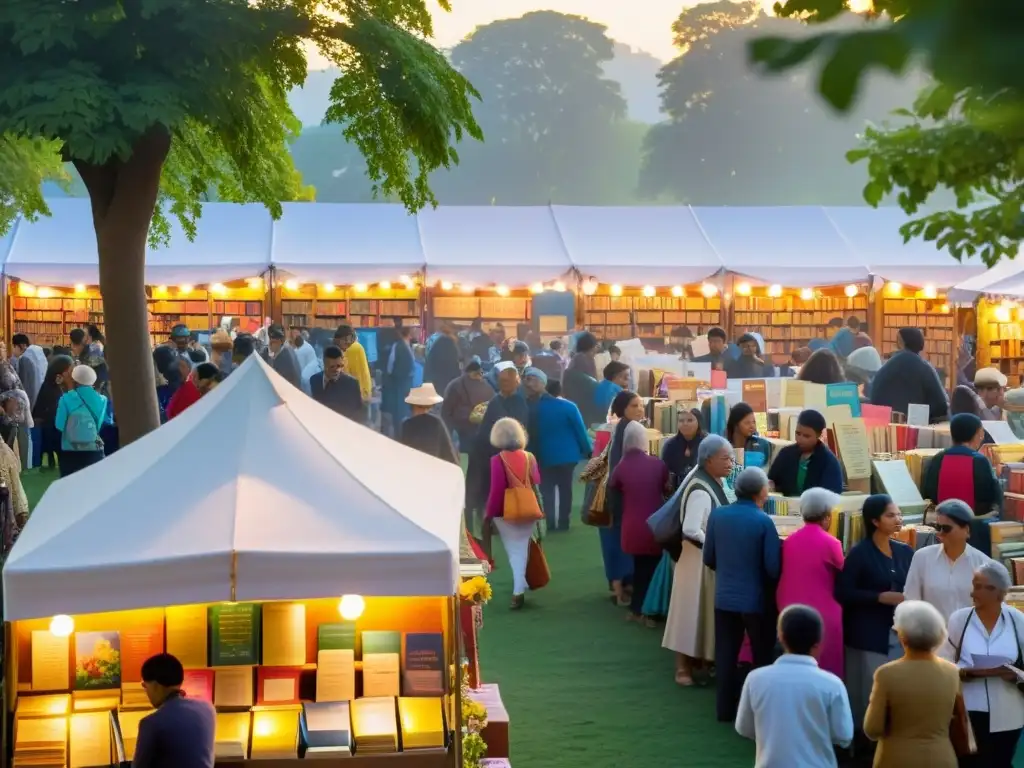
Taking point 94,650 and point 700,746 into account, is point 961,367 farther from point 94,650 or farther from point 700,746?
point 94,650

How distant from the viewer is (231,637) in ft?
20.3

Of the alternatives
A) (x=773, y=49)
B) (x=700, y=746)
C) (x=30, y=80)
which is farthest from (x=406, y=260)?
(x=773, y=49)

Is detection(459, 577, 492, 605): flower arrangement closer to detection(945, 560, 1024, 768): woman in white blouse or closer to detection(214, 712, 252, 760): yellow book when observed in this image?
detection(214, 712, 252, 760): yellow book

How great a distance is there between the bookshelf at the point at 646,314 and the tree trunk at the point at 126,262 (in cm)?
1934

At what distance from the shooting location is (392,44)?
32.2 feet

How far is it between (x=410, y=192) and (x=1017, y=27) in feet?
32.2

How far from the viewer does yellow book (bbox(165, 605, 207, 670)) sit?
6172mm

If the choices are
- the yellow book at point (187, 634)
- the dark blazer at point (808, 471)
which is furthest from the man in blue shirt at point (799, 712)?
the dark blazer at point (808, 471)

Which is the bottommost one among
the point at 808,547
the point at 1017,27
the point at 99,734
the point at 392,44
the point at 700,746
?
the point at 700,746

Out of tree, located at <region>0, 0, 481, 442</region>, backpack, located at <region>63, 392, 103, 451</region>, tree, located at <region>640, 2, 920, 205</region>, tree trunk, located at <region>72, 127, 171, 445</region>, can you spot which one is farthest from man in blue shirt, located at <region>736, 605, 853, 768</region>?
tree, located at <region>640, 2, 920, 205</region>

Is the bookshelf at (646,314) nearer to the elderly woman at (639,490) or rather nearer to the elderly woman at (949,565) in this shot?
the elderly woman at (639,490)

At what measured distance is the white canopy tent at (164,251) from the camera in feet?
77.3

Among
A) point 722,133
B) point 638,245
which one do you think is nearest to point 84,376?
point 638,245

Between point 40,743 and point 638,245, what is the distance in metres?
20.4
